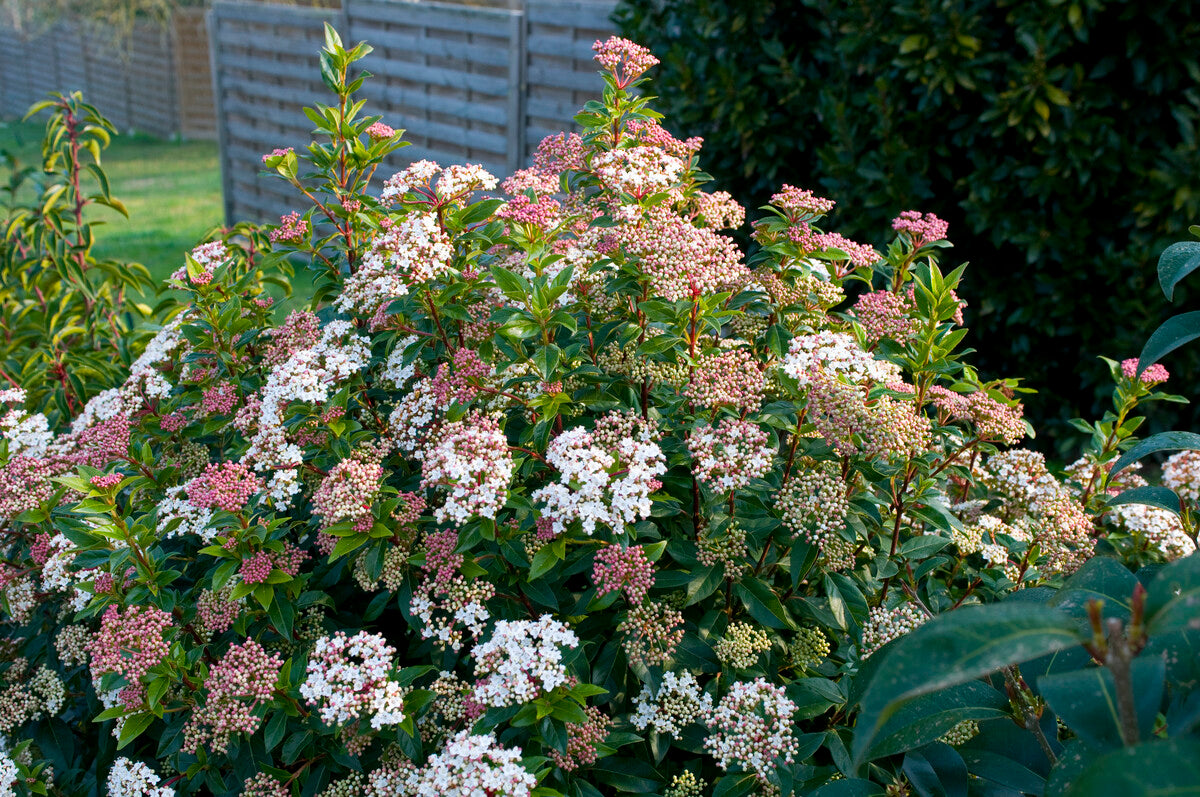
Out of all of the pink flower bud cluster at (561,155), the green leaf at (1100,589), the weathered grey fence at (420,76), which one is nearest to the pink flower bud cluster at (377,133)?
the pink flower bud cluster at (561,155)

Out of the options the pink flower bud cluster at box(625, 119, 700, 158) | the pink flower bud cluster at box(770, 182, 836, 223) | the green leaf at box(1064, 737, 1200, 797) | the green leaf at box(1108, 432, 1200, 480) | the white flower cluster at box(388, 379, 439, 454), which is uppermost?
the pink flower bud cluster at box(625, 119, 700, 158)

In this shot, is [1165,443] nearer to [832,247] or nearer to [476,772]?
[832,247]

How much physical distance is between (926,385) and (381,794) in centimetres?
137

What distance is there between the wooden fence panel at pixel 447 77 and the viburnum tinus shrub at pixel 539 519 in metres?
5.69

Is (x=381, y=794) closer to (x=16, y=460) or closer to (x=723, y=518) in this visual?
(x=723, y=518)

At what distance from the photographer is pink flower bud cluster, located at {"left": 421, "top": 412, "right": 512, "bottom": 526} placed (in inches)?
61.6

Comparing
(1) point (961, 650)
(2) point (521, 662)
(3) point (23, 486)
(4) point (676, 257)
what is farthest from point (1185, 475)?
(3) point (23, 486)

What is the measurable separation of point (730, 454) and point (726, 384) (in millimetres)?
186

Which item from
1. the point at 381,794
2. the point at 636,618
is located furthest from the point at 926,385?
the point at 381,794

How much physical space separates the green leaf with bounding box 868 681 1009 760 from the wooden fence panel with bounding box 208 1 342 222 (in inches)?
366

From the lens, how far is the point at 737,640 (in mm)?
1664

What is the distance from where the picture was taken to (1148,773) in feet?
2.43

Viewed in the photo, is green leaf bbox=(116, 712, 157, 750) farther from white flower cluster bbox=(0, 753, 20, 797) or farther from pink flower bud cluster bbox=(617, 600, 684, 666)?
pink flower bud cluster bbox=(617, 600, 684, 666)

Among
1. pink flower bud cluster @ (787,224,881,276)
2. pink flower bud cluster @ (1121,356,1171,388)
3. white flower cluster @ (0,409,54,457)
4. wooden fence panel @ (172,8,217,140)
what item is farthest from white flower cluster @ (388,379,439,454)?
wooden fence panel @ (172,8,217,140)
